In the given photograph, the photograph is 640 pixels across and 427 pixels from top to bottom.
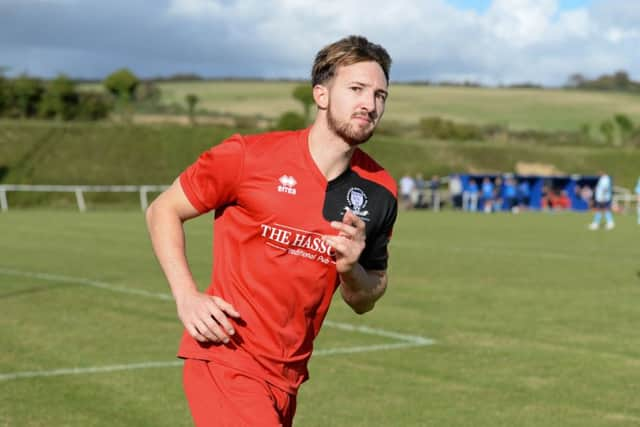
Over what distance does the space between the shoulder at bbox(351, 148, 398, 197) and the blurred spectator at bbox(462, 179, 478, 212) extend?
1971 inches

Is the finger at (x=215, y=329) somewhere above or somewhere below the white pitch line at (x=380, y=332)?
above

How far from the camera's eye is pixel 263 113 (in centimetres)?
10262

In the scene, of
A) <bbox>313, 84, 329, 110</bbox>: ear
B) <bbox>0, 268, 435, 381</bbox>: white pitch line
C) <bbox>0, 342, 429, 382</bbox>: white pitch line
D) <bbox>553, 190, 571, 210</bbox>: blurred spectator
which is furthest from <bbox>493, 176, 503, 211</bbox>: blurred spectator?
<bbox>313, 84, 329, 110</bbox>: ear

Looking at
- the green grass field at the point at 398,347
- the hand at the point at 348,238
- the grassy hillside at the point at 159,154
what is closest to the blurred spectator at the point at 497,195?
the grassy hillside at the point at 159,154

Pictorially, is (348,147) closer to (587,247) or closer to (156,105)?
(587,247)

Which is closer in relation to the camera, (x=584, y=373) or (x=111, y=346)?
(x=584, y=373)

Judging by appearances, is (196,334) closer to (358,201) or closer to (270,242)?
(270,242)

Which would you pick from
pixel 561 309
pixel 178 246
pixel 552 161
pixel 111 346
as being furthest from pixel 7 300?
pixel 552 161

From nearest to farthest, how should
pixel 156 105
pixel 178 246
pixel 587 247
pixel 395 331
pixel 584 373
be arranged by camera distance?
pixel 178 246, pixel 584 373, pixel 395 331, pixel 587 247, pixel 156 105

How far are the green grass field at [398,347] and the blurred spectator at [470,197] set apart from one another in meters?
33.5

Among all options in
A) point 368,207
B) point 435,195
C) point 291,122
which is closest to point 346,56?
point 368,207

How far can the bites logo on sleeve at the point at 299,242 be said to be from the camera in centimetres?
437

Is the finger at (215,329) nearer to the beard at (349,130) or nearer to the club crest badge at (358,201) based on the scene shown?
the club crest badge at (358,201)

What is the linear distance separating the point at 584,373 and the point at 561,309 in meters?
4.22
